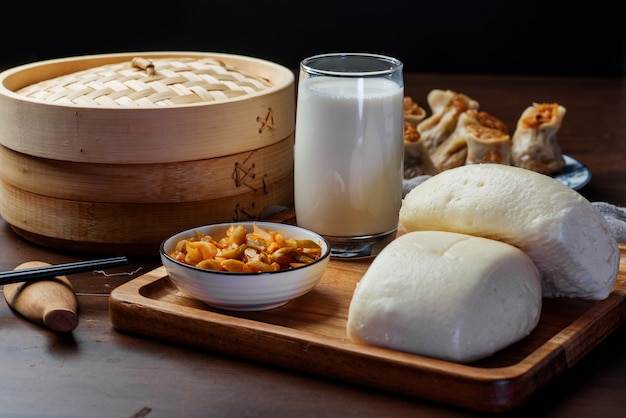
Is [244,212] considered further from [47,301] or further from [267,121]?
[47,301]

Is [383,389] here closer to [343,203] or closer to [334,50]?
[343,203]

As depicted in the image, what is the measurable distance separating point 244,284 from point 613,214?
715 mm

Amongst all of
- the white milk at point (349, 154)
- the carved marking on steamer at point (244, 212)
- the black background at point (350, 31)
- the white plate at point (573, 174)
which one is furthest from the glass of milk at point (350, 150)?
the black background at point (350, 31)

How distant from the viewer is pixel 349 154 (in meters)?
1.40

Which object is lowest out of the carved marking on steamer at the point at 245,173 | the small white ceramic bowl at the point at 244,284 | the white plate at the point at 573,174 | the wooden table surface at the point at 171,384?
the wooden table surface at the point at 171,384

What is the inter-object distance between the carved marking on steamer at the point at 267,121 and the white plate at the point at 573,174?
0.60 m

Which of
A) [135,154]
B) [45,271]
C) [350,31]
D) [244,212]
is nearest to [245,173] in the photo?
[244,212]

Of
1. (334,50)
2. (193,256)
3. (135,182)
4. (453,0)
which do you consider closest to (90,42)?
(334,50)

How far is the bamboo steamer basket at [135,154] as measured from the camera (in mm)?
1418

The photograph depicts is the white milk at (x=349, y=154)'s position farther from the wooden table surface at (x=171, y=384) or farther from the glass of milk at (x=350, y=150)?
the wooden table surface at (x=171, y=384)

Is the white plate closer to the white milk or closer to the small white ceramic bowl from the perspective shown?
the white milk

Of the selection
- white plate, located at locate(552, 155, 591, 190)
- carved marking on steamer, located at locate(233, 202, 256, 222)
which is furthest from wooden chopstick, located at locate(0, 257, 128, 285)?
white plate, located at locate(552, 155, 591, 190)

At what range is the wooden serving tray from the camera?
39.9 inches

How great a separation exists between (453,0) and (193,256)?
92.0 inches
